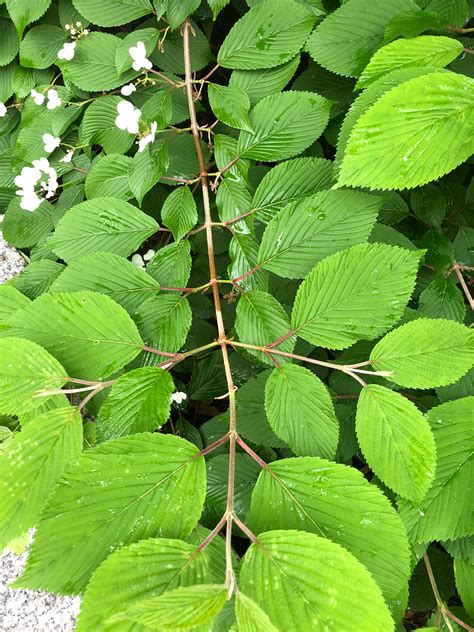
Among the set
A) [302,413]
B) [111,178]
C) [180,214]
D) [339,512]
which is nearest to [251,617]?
[339,512]

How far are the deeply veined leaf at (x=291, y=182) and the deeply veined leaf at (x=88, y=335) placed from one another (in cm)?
40

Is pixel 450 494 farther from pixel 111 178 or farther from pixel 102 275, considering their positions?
pixel 111 178

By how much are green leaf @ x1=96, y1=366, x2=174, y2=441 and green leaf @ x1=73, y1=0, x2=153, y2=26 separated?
97 cm

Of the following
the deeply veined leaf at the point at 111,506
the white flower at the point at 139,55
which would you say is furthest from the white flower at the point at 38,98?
the deeply veined leaf at the point at 111,506

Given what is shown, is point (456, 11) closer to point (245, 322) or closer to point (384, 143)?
point (384, 143)

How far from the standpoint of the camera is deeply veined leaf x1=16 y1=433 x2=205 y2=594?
70 cm

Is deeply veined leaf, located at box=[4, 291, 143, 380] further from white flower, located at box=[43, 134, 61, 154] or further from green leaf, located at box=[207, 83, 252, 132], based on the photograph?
white flower, located at box=[43, 134, 61, 154]

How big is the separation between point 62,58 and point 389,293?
1125mm

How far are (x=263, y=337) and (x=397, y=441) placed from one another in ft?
1.00

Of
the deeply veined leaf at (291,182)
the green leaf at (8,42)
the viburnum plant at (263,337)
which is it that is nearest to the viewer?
the viburnum plant at (263,337)

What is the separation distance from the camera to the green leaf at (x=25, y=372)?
855 mm

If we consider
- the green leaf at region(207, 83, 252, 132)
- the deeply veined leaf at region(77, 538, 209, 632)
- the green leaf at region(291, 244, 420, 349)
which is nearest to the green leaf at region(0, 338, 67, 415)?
the deeply veined leaf at region(77, 538, 209, 632)

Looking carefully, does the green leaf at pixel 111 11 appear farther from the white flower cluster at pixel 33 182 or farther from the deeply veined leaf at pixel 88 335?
the deeply veined leaf at pixel 88 335

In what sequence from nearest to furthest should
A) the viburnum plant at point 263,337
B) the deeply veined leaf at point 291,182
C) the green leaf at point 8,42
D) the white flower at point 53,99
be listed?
the viburnum plant at point 263,337 → the deeply veined leaf at point 291,182 → the white flower at point 53,99 → the green leaf at point 8,42
